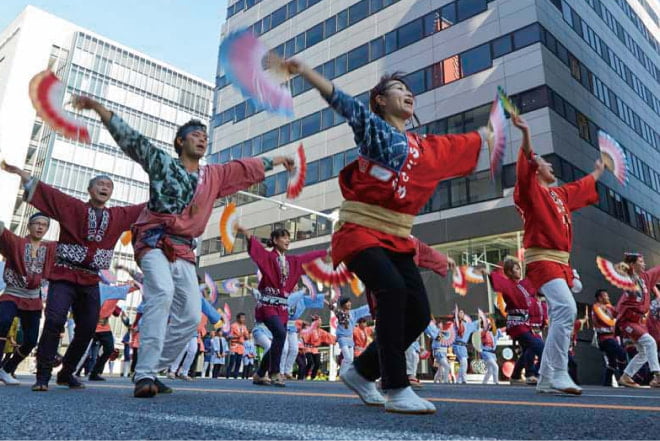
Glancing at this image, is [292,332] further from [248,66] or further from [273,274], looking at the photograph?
[248,66]

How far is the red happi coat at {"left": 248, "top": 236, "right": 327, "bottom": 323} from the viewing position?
7.21 m

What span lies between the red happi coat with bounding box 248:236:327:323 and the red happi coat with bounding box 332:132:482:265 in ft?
13.0

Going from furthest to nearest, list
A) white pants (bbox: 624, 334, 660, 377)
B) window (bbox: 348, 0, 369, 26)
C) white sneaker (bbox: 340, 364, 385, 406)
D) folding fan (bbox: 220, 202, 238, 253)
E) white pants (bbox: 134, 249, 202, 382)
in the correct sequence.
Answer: window (bbox: 348, 0, 369, 26) → white pants (bbox: 624, 334, 660, 377) → folding fan (bbox: 220, 202, 238, 253) → white pants (bbox: 134, 249, 202, 382) → white sneaker (bbox: 340, 364, 385, 406)

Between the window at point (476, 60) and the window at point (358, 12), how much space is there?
8.05 m

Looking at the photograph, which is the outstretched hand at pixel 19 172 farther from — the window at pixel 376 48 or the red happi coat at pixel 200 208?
the window at pixel 376 48

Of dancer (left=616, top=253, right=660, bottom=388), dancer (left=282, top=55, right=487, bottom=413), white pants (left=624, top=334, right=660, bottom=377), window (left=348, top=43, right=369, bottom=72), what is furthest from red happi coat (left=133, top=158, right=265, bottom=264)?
window (left=348, top=43, right=369, bottom=72)

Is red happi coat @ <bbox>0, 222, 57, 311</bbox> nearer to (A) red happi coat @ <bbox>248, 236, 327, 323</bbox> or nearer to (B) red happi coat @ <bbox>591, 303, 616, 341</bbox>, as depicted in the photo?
(A) red happi coat @ <bbox>248, 236, 327, 323</bbox>

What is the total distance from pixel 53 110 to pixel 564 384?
4.87 meters

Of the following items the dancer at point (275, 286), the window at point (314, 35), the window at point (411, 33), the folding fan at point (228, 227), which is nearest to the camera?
the folding fan at point (228, 227)

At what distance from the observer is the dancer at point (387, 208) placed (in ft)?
9.23

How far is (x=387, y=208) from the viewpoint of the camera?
3.09 metres

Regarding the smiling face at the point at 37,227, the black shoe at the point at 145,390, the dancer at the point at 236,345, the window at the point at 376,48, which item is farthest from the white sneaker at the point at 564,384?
the window at the point at 376,48

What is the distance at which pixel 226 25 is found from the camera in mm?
39969

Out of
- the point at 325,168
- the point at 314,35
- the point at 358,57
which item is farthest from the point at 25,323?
the point at 314,35
